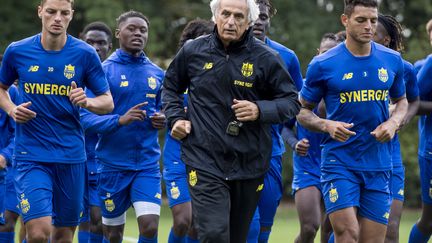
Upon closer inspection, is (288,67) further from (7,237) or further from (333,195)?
(7,237)

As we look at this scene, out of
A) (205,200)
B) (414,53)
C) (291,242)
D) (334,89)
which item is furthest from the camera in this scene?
(414,53)

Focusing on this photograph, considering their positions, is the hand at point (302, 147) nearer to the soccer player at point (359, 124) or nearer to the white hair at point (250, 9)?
the soccer player at point (359, 124)

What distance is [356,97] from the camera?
9.44 metres

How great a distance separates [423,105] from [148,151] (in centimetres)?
297

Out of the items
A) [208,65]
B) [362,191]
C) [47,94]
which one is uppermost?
[208,65]

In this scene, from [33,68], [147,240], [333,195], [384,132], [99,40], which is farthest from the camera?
[99,40]

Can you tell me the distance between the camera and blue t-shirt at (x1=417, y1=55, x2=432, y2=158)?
11.4 meters

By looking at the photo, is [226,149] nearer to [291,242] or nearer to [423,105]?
[423,105]

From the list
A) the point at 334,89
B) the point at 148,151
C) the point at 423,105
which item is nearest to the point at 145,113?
the point at 148,151

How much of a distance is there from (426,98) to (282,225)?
9.75 metres

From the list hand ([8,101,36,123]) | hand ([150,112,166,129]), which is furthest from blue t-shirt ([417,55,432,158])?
hand ([8,101,36,123])

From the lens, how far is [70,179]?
9742 mm

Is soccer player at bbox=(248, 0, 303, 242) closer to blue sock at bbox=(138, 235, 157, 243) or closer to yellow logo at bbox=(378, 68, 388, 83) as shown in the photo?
blue sock at bbox=(138, 235, 157, 243)

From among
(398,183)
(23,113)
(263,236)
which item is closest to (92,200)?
(263,236)
